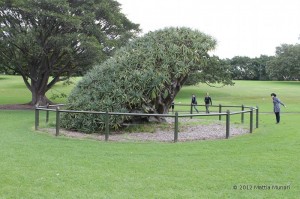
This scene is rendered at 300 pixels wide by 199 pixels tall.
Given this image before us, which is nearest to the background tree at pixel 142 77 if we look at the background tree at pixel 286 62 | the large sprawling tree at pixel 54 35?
the large sprawling tree at pixel 54 35

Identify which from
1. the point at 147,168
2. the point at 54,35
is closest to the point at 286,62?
the point at 54,35

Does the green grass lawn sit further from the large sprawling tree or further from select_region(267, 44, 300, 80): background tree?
select_region(267, 44, 300, 80): background tree

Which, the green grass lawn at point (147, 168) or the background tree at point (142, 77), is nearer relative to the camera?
the green grass lawn at point (147, 168)

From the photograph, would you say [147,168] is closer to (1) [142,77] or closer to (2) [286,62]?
(1) [142,77]

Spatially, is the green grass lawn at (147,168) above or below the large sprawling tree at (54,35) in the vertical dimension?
below

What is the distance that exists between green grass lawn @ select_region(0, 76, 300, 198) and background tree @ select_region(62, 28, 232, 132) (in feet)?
8.15

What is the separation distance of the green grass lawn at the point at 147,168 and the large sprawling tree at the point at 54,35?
49.8 ft

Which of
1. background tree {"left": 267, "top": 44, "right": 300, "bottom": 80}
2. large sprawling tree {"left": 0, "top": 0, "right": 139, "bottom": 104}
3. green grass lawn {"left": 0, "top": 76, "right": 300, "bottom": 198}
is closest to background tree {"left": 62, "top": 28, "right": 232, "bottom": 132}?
green grass lawn {"left": 0, "top": 76, "right": 300, "bottom": 198}

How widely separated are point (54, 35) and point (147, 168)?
69.6 ft

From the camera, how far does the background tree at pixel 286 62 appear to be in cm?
7750

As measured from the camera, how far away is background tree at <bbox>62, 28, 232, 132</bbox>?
13.9m

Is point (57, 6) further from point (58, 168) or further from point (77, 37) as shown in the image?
point (58, 168)

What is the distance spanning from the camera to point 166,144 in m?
11.1

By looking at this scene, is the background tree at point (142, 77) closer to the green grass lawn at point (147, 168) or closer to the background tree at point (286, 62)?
the green grass lawn at point (147, 168)
